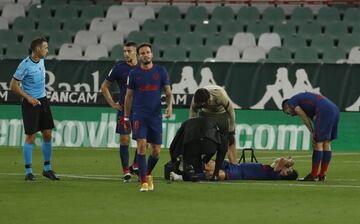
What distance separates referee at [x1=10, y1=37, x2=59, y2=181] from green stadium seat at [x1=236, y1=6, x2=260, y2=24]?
1694 centimetres

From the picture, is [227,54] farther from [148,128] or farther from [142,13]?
[148,128]

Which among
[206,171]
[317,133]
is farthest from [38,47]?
[317,133]

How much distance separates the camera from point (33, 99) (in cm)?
1786

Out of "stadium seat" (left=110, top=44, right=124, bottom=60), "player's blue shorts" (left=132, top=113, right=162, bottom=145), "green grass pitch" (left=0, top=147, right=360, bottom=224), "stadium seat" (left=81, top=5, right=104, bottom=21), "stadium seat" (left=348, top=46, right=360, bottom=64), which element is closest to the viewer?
"green grass pitch" (left=0, top=147, right=360, bottom=224)

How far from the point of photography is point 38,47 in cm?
1789

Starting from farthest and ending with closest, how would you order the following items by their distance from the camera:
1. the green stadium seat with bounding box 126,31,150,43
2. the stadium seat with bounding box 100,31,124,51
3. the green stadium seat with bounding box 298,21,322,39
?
the stadium seat with bounding box 100,31,124,51, the green stadium seat with bounding box 298,21,322,39, the green stadium seat with bounding box 126,31,150,43

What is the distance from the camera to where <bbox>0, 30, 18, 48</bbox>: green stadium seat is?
112 ft

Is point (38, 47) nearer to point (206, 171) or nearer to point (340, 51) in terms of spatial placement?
point (206, 171)

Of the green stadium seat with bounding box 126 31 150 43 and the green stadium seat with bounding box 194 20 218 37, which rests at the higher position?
the green stadium seat with bounding box 194 20 218 37

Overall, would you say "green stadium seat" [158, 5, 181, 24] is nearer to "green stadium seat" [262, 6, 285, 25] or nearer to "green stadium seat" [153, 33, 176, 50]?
"green stadium seat" [153, 33, 176, 50]

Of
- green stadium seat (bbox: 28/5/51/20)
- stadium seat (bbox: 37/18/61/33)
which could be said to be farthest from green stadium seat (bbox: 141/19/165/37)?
green stadium seat (bbox: 28/5/51/20)

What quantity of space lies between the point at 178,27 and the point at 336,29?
4764 mm

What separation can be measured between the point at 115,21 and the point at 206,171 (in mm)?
17660

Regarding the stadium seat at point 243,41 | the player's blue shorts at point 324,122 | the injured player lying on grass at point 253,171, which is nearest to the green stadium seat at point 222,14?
the stadium seat at point 243,41
